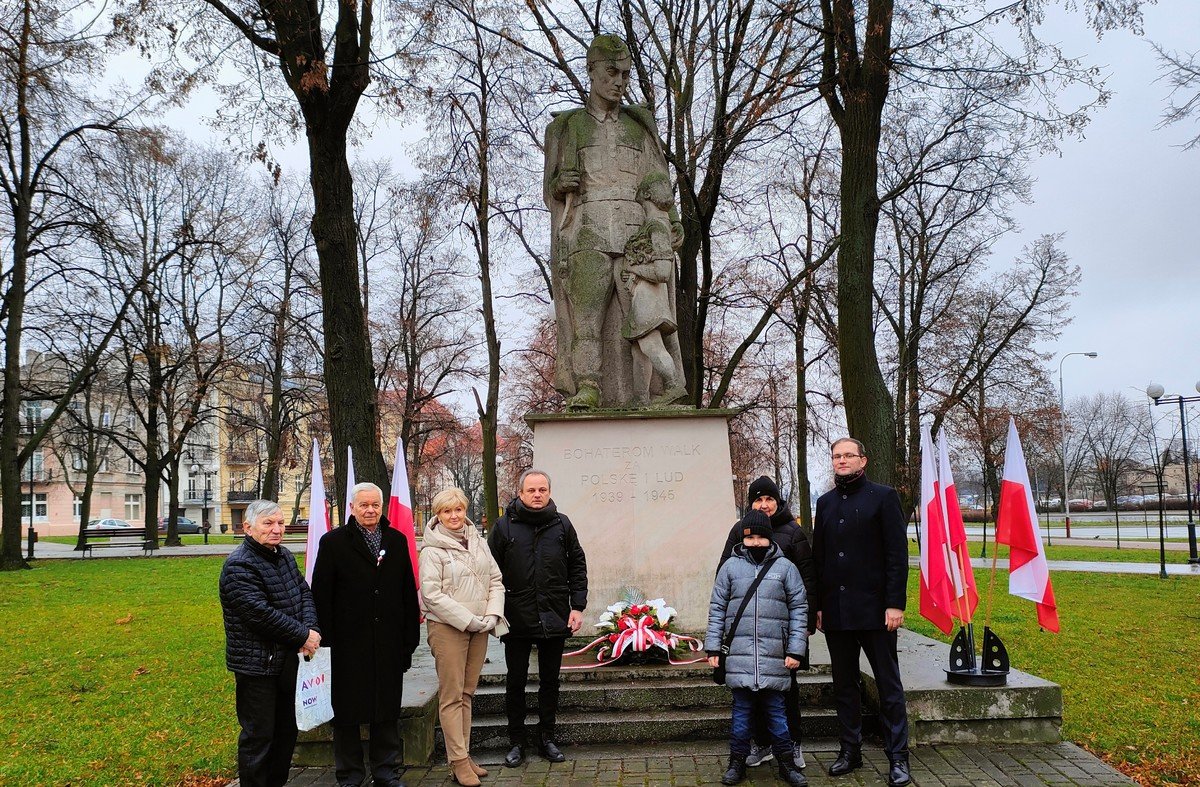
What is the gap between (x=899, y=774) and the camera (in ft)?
15.8

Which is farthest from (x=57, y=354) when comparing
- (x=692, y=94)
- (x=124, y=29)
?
(x=692, y=94)

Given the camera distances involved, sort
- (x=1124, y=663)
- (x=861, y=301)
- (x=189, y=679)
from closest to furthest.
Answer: (x=1124, y=663), (x=189, y=679), (x=861, y=301)

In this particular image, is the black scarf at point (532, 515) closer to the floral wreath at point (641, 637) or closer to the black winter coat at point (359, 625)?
the black winter coat at point (359, 625)

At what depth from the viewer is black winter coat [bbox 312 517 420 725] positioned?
485cm

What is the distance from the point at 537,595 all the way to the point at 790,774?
1.78 metres

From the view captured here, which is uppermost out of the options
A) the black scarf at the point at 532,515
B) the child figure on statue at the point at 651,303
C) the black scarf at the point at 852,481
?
the child figure on statue at the point at 651,303

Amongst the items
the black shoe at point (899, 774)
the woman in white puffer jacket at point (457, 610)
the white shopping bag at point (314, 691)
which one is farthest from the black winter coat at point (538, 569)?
the black shoe at point (899, 774)

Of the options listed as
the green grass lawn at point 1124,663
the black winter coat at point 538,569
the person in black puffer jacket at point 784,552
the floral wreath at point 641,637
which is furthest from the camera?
the floral wreath at point 641,637

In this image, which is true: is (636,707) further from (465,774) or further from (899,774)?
(899,774)

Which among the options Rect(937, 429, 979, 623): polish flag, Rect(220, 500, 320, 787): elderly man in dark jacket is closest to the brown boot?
Rect(220, 500, 320, 787): elderly man in dark jacket

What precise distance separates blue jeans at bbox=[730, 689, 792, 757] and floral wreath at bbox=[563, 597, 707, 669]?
4.95 ft

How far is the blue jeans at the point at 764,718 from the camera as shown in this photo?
16.1ft

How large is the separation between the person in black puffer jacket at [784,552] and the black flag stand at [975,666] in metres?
1.18

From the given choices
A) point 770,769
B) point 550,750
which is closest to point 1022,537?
point 770,769
